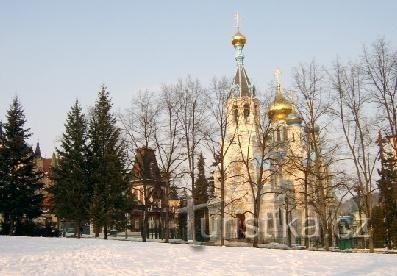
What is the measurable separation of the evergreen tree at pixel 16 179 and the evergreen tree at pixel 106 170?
4.67m

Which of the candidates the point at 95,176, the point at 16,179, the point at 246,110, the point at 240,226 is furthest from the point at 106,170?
the point at 240,226

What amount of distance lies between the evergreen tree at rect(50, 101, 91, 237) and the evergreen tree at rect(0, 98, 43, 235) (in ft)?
5.63

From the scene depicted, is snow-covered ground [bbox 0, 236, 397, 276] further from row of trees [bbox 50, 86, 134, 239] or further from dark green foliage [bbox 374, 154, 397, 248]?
A: dark green foliage [bbox 374, 154, 397, 248]

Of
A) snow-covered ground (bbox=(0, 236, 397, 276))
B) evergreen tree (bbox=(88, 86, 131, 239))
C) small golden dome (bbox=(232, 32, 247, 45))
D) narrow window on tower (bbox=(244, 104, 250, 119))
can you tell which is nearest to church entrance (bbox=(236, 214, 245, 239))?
narrow window on tower (bbox=(244, 104, 250, 119))

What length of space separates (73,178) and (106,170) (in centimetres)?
271

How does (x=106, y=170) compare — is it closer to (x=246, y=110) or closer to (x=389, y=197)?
(x=246, y=110)

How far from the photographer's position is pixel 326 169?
3275 centimetres

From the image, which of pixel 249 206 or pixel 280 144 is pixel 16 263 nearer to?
pixel 280 144

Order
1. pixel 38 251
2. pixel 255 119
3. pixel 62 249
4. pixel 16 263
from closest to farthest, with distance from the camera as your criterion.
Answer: pixel 16 263
pixel 38 251
pixel 62 249
pixel 255 119

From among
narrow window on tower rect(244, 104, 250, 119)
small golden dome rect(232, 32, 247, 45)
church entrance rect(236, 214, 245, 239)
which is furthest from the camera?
small golden dome rect(232, 32, 247, 45)

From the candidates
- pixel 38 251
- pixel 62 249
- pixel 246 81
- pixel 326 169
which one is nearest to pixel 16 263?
pixel 38 251

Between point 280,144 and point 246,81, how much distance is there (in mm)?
22737

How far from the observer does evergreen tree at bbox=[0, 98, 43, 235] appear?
1447 inches

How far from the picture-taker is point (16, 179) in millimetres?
37594
